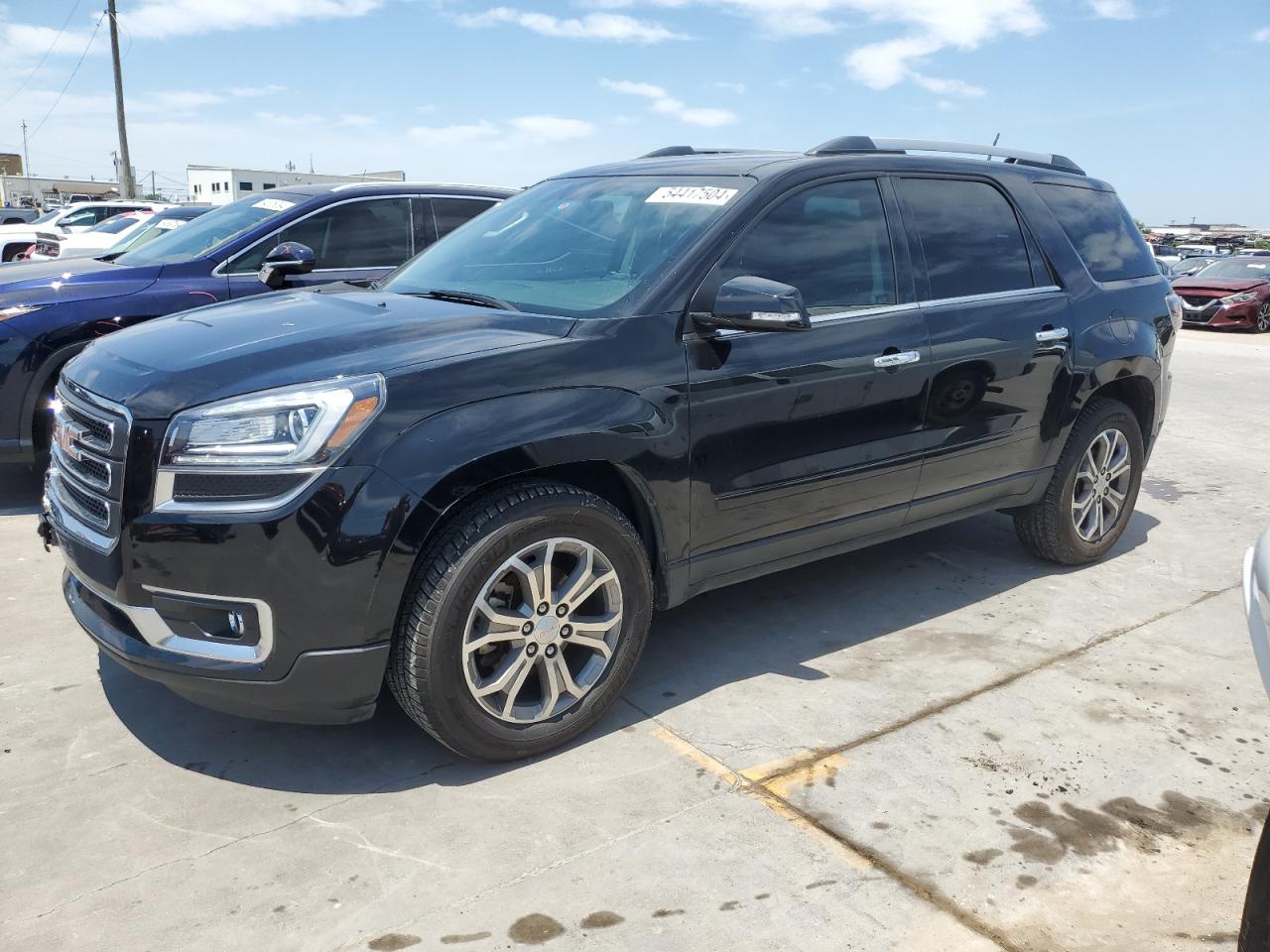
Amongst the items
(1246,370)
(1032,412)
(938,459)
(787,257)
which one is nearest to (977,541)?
(1032,412)

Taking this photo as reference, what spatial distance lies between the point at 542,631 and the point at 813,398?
1283 millimetres

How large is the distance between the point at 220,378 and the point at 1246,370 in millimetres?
13807

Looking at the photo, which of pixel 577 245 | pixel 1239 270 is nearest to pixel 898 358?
pixel 577 245

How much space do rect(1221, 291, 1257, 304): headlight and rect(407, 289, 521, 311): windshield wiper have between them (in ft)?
63.5

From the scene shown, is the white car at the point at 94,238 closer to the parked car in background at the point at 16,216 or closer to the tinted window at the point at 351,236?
the tinted window at the point at 351,236

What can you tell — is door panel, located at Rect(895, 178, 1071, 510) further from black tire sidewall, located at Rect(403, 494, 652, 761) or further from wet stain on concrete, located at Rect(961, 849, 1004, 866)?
wet stain on concrete, located at Rect(961, 849, 1004, 866)

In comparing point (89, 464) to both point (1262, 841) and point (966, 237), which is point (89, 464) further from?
point (966, 237)

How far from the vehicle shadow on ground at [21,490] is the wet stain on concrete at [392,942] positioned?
4233 mm

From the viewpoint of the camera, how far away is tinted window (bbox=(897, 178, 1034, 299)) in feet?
14.1

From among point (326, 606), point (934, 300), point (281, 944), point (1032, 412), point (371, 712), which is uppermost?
point (934, 300)

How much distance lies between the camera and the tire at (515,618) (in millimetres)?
2996

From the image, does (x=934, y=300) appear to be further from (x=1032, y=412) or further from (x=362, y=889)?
(x=362, y=889)

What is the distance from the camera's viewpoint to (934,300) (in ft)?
13.9

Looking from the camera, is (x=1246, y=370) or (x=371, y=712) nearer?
(x=371, y=712)
